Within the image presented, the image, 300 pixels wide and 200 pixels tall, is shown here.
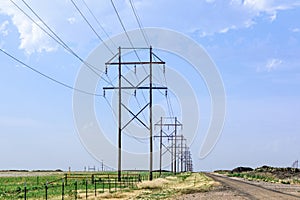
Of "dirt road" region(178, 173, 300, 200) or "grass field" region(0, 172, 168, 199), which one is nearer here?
"dirt road" region(178, 173, 300, 200)

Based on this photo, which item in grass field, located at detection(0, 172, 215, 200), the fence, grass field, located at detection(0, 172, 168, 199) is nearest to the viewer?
the fence

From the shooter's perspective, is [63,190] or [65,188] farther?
[65,188]

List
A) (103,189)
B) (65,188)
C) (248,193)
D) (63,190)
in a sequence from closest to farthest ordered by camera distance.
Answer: (63,190), (103,189), (248,193), (65,188)

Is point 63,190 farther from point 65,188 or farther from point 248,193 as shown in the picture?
point 65,188

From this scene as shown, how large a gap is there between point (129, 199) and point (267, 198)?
8445 mm

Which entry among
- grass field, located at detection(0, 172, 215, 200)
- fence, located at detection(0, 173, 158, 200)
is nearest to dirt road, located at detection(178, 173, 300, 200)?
grass field, located at detection(0, 172, 215, 200)

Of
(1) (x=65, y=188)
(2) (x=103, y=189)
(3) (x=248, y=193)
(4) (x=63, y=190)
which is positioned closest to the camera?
(4) (x=63, y=190)

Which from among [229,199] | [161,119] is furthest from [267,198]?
[161,119]

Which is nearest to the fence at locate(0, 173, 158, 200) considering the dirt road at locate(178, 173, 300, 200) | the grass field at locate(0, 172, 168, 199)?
the grass field at locate(0, 172, 168, 199)

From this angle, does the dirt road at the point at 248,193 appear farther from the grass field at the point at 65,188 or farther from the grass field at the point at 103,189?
the grass field at the point at 65,188

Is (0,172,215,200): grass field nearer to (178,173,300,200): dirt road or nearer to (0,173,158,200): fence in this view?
(0,173,158,200): fence

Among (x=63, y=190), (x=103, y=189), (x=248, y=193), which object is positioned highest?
(x=63, y=190)

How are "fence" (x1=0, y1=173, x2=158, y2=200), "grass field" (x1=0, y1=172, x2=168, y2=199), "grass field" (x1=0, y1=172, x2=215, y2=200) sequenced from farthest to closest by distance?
1. "grass field" (x1=0, y1=172, x2=168, y2=199)
2. "grass field" (x1=0, y1=172, x2=215, y2=200)
3. "fence" (x1=0, y1=173, x2=158, y2=200)

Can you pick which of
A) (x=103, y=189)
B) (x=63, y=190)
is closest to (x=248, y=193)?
(x=103, y=189)
